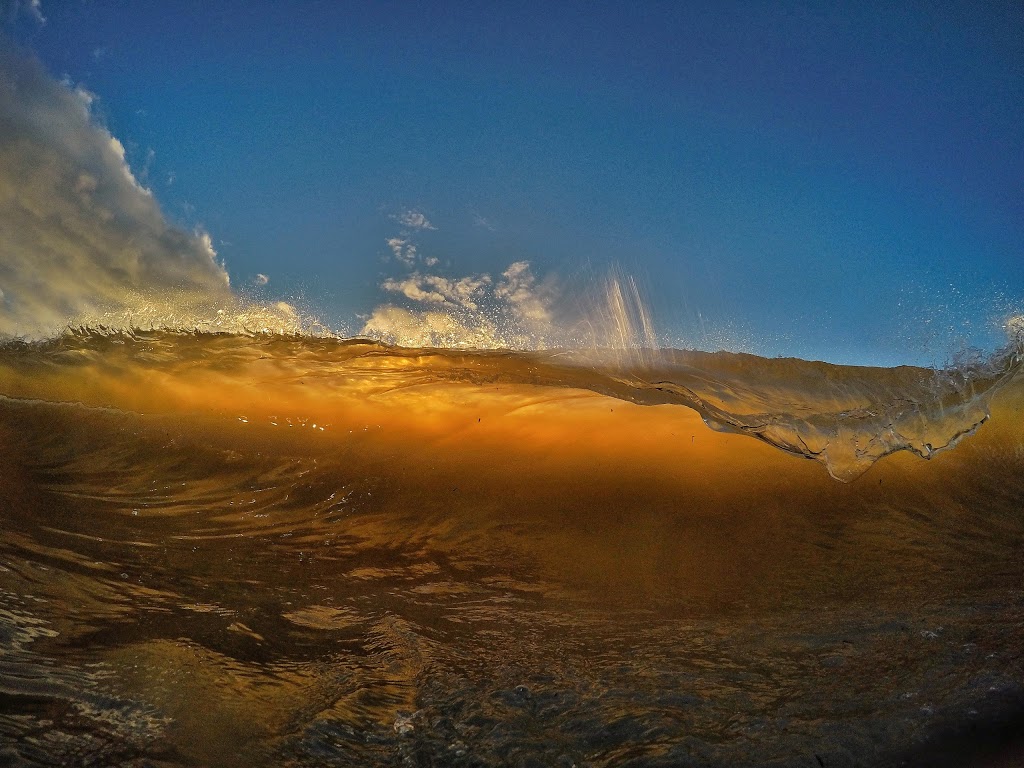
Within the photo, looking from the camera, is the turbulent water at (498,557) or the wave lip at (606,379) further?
the wave lip at (606,379)

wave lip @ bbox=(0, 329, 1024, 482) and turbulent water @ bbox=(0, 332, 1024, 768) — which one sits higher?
wave lip @ bbox=(0, 329, 1024, 482)

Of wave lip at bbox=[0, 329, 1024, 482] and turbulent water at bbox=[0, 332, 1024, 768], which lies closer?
turbulent water at bbox=[0, 332, 1024, 768]

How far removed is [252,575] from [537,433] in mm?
2586

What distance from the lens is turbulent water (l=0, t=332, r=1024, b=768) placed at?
1.55 metres

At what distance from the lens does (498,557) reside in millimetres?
3354

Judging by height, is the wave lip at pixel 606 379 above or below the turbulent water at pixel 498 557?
above

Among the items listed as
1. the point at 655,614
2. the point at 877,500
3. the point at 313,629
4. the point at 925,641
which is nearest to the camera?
the point at 925,641

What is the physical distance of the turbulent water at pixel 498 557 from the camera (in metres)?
1.55

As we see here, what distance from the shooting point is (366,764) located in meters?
1.41

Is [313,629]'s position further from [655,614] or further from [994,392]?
[994,392]

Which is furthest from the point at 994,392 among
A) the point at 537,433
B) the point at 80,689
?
the point at 80,689

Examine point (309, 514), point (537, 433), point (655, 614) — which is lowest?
point (655, 614)

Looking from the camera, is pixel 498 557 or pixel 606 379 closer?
pixel 498 557

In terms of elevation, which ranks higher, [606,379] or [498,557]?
[606,379]
